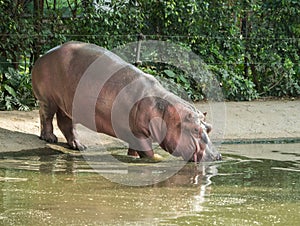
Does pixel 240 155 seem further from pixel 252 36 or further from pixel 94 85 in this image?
pixel 252 36

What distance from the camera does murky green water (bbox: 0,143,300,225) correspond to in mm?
5180

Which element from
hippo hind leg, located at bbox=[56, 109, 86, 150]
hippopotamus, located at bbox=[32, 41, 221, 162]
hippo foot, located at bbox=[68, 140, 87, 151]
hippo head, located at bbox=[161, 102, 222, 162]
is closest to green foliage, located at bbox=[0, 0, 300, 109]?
hippo hind leg, located at bbox=[56, 109, 86, 150]

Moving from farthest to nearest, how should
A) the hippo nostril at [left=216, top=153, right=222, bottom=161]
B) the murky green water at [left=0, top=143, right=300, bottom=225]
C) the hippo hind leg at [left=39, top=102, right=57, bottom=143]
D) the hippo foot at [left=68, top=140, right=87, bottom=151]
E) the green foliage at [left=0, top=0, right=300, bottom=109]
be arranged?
the green foliage at [left=0, top=0, right=300, bottom=109] → the hippo hind leg at [left=39, top=102, right=57, bottom=143] → the hippo foot at [left=68, top=140, right=87, bottom=151] → the hippo nostril at [left=216, top=153, right=222, bottom=161] → the murky green water at [left=0, top=143, right=300, bottom=225]

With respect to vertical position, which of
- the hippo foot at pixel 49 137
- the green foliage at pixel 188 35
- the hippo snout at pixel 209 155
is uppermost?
the green foliage at pixel 188 35

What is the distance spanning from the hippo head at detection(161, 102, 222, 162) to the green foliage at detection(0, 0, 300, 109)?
3.89 metres

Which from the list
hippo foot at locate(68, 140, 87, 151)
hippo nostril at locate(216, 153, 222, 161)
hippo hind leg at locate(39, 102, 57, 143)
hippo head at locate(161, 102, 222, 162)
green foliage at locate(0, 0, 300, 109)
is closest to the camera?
hippo head at locate(161, 102, 222, 162)

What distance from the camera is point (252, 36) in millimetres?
13844

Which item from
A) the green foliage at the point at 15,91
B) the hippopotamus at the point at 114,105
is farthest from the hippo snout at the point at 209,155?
the green foliage at the point at 15,91

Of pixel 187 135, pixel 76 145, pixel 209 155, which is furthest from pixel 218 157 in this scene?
pixel 76 145

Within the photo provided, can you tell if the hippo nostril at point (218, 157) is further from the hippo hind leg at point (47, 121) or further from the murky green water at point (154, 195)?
the hippo hind leg at point (47, 121)

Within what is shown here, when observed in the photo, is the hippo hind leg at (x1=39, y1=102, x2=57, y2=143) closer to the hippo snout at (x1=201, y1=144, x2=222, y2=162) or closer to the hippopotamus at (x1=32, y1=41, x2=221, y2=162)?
the hippopotamus at (x1=32, y1=41, x2=221, y2=162)

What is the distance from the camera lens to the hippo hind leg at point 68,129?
9195 millimetres

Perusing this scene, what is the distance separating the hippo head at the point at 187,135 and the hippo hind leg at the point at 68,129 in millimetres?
1473

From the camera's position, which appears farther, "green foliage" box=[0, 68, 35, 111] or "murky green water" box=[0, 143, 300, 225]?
"green foliage" box=[0, 68, 35, 111]
